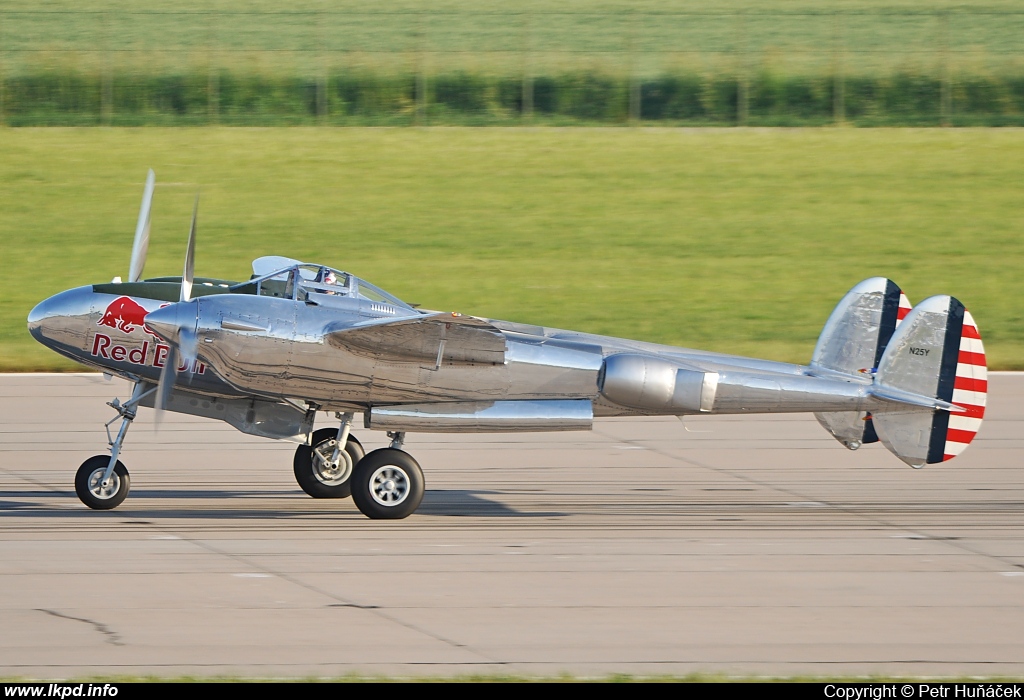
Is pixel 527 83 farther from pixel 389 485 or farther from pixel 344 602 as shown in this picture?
pixel 344 602

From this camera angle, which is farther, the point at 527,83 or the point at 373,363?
the point at 527,83

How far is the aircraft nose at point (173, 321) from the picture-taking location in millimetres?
11867

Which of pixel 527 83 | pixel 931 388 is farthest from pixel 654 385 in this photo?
pixel 527 83

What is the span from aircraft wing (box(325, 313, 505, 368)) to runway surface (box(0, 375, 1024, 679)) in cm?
157

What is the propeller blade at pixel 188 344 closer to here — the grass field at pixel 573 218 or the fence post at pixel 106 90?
the grass field at pixel 573 218

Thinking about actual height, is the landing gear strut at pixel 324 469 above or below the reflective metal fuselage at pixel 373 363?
below

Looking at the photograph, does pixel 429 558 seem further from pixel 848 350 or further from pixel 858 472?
pixel 858 472

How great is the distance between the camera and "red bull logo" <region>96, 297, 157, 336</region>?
12.7 m

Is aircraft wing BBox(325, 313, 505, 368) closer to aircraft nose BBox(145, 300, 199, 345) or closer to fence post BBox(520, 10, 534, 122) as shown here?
aircraft nose BBox(145, 300, 199, 345)

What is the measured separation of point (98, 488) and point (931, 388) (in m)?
8.20

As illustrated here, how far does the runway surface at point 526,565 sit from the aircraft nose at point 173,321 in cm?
179

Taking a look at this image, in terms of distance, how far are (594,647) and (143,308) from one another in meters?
6.21

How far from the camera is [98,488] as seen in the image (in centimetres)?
1265

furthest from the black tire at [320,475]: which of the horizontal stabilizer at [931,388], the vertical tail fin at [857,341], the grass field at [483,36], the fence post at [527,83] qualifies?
the grass field at [483,36]
